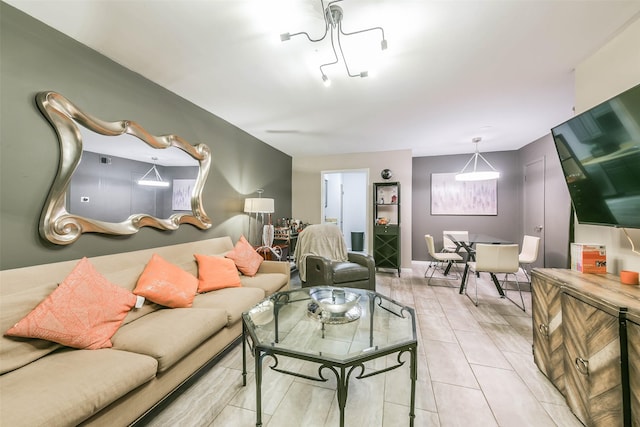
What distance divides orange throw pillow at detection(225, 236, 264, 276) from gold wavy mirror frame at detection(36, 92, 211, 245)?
55 centimetres

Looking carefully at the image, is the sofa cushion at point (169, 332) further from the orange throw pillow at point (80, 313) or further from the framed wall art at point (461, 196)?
the framed wall art at point (461, 196)

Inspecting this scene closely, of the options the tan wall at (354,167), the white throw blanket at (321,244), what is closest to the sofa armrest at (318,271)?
the white throw blanket at (321,244)

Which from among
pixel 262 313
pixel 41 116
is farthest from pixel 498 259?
pixel 41 116

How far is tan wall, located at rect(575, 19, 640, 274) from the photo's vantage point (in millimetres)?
1646

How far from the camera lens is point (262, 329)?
65.2 inches

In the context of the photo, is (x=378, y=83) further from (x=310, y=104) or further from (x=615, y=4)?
(x=615, y=4)

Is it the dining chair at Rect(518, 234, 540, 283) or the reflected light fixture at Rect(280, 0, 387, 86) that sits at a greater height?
the reflected light fixture at Rect(280, 0, 387, 86)

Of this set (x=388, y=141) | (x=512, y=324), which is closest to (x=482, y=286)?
(x=512, y=324)

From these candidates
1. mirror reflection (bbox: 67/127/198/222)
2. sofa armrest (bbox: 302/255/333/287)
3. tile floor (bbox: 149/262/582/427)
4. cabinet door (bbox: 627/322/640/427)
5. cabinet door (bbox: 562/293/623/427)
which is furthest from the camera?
sofa armrest (bbox: 302/255/333/287)

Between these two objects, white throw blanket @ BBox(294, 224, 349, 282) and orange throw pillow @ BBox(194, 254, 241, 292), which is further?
white throw blanket @ BBox(294, 224, 349, 282)

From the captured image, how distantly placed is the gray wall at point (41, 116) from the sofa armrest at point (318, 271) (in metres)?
1.52

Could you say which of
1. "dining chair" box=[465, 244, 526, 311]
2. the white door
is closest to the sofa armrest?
"dining chair" box=[465, 244, 526, 311]

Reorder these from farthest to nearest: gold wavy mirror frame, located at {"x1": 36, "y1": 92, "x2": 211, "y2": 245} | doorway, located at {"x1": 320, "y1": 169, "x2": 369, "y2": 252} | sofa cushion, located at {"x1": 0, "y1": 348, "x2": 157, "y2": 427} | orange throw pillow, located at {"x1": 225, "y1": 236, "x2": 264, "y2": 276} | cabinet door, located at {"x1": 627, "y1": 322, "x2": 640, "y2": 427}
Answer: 1. doorway, located at {"x1": 320, "y1": 169, "x2": 369, "y2": 252}
2. orange throw pillow, located at {"x1": 225, "y1": 236, "x2": 264, "y2": 276}
3. gold wavy mirror frame, located at {"x1": 36, "y1": 92, "x2": 211, "y2": 245}
4. cabinet door, located at {"x1": 627, "y1": 322, "x2": 640, "y2": 427}
5. sofa cushion, located at {"x1": 0, "y1": 348, "x2": 157, "y2": 427}

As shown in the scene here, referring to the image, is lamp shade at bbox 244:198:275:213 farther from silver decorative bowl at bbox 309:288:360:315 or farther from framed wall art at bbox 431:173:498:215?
framed wall art at bbox 431:173:498:215
